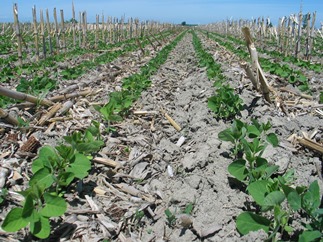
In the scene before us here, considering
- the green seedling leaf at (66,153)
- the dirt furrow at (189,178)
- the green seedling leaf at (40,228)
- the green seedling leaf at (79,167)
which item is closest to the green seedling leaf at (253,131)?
the dirt furrow at (189,178)

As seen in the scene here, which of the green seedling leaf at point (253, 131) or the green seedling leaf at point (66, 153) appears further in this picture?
the green seedling leaf at point (253, 131)

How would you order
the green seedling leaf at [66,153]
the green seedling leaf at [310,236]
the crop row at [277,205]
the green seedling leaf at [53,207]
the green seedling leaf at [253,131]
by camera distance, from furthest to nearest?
the green seedling leaf at [253,131] < the green seedling leaf at [66,153] < the green seedling leaf at [53,207] < the crop row at [277,205] < the green seedling leaf at [310,236]

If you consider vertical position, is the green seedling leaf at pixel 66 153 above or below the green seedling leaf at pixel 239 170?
above

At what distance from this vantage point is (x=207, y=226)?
9.09 feet

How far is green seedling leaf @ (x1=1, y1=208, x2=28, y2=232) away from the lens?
2.33 metres

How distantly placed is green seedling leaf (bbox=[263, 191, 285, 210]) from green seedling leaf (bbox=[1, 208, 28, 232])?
66.9 inches

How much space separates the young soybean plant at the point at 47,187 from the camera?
2.38 m

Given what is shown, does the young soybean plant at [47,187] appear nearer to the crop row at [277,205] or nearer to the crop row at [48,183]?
the crop row at [48,183]

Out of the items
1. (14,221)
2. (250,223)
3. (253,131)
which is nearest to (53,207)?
(14,221)

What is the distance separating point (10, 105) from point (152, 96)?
2745 millimetres

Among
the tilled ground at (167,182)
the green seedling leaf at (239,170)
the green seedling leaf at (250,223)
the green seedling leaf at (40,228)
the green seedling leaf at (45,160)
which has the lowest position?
the tilled ground at (167,182)

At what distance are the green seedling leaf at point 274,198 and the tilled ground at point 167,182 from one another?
0.88 feet

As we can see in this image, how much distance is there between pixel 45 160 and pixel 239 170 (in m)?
1.71

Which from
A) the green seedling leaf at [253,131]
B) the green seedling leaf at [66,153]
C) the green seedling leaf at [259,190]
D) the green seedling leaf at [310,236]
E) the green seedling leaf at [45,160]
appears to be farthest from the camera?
the green seedling leaf at [253,131]
